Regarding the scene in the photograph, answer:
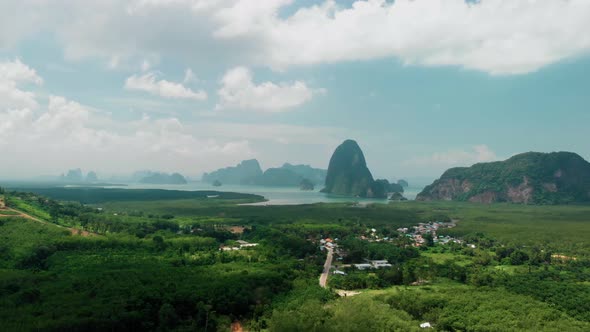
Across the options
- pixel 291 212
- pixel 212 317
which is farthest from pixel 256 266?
pixel 291 212

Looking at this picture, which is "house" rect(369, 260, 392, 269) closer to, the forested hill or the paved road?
the paved road

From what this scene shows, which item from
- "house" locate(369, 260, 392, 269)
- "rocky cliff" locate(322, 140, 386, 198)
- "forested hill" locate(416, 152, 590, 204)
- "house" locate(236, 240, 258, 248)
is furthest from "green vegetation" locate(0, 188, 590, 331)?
"rocky cliff" locate(322, 140, 386, 198)

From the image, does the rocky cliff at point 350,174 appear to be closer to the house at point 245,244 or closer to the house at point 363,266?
the house at point 245,244

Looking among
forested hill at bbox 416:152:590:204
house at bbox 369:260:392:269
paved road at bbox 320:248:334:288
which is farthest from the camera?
forested hill at bbox 416:152:590:204

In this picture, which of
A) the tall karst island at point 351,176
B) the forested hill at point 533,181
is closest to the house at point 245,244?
the forested hill at point 533,181

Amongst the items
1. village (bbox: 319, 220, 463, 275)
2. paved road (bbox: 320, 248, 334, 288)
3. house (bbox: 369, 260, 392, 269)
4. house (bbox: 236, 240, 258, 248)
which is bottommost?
paved road (bbox: 320, 248, 334, 288)

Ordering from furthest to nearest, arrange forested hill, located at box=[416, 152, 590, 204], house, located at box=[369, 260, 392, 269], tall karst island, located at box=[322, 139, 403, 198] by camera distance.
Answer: tall karst island, located at box=[322, 139, 403, 198] < forested hill, located at box=[416, 152, 590, 204] < house, located at box=[369, 260, 392, 269]

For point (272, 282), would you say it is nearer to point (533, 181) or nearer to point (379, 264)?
point (379, 264)
